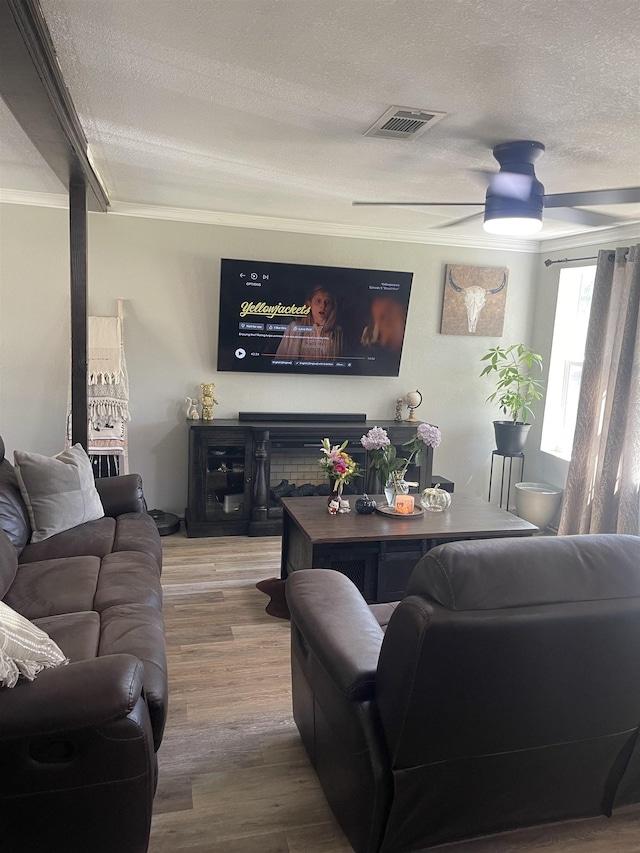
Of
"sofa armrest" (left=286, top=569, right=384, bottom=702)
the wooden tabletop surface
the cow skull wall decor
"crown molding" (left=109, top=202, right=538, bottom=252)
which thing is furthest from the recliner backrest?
the cow skull wall decor

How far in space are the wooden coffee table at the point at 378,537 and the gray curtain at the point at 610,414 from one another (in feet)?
3.73

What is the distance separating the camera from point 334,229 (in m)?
5.10

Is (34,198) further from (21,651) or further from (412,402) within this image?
(21,651)

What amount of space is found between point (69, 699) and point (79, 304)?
8.91 ft

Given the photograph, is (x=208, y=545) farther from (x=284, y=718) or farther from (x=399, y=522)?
(x=284, y=718)

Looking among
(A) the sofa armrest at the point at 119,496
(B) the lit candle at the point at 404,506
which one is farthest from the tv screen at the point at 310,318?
(B) the lit candle at the point at 404,506

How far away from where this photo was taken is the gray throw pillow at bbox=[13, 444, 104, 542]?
120 inches

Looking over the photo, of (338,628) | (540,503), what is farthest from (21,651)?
(540,503)

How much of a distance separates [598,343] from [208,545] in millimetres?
3157

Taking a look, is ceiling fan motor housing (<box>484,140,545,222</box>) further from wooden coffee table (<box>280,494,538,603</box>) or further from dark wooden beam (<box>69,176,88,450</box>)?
dark wooden beam (<box>69,176,88,450</box>)

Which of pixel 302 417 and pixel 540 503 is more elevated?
pixel 302 417

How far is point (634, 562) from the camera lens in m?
1.60

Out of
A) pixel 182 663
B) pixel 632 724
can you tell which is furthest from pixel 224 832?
pixel 632 724

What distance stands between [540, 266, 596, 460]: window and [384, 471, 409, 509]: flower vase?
2.23m
